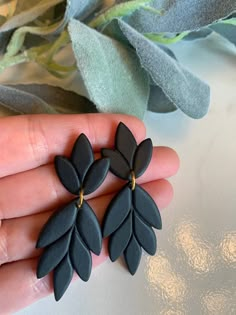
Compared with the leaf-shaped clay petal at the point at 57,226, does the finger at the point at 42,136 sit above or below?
above

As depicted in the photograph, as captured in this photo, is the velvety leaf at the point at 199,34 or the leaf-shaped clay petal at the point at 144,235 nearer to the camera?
the leaf-shaped clay petal at the point at 144,235

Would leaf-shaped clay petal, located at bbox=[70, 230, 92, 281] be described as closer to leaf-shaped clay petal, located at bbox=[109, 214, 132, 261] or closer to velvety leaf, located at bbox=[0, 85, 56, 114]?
leaf-shaped clay petal, located at bbox=[109, 214, 132, 261]

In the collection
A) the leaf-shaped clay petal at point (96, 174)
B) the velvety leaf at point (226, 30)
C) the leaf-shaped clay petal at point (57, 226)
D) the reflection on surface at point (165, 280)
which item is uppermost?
the velvety leaf at point (226, 30)

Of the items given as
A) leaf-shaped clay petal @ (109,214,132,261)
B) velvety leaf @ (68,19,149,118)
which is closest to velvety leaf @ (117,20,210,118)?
velvety leaf @ (68,19,149,118)

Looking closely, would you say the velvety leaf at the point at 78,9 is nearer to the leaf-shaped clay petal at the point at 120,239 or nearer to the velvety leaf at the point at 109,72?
the velvety leaf at the point at 109,72

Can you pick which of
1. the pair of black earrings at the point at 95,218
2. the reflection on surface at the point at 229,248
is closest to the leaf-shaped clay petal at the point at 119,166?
the pair of black earrings at the point at 95,218

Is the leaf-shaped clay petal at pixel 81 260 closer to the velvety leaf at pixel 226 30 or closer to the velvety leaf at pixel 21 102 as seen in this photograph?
the velvety leaf at pixel 21 102

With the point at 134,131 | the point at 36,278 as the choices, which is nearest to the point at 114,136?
the point at 134,131

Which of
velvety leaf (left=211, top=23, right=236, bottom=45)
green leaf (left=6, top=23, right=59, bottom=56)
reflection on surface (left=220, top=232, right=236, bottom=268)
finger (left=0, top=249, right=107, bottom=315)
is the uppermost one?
velvety leaf (left=211, top=23, right=236, bottom=45)
